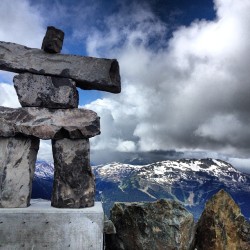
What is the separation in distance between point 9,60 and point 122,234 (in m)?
6.49

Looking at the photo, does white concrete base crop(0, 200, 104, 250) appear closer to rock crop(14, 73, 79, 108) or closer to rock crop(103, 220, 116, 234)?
rock crop(103, 220, 116, 234)

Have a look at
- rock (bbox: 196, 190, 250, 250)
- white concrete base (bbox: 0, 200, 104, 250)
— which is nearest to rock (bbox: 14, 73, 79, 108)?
white concrete base (bbox: 0, 200, 104, 250)

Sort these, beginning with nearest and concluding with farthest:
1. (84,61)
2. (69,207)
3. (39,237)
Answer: (39,237), (69,207), (84,61)

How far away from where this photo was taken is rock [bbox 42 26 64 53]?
10180mm

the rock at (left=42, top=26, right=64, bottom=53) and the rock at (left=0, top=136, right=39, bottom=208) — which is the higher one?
the rock at (left=42, top=26, right=64, bottom=53)

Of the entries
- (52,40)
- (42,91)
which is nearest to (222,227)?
(42,91)

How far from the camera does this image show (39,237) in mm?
8852

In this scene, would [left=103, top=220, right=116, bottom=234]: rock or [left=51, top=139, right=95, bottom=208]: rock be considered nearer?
[left=51, top=139, right=95, bottom=208]: rock

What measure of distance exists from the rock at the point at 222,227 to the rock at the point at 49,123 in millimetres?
4637

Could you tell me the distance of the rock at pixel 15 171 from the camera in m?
9.54

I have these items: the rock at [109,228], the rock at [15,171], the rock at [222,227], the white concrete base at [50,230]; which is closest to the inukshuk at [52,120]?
the rock at [15,171]

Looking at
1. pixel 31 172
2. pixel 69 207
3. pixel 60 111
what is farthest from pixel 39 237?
pixel 60 111

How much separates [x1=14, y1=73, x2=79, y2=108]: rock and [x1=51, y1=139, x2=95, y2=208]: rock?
3.89 feet

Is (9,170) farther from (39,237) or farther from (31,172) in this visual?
(39,237)
